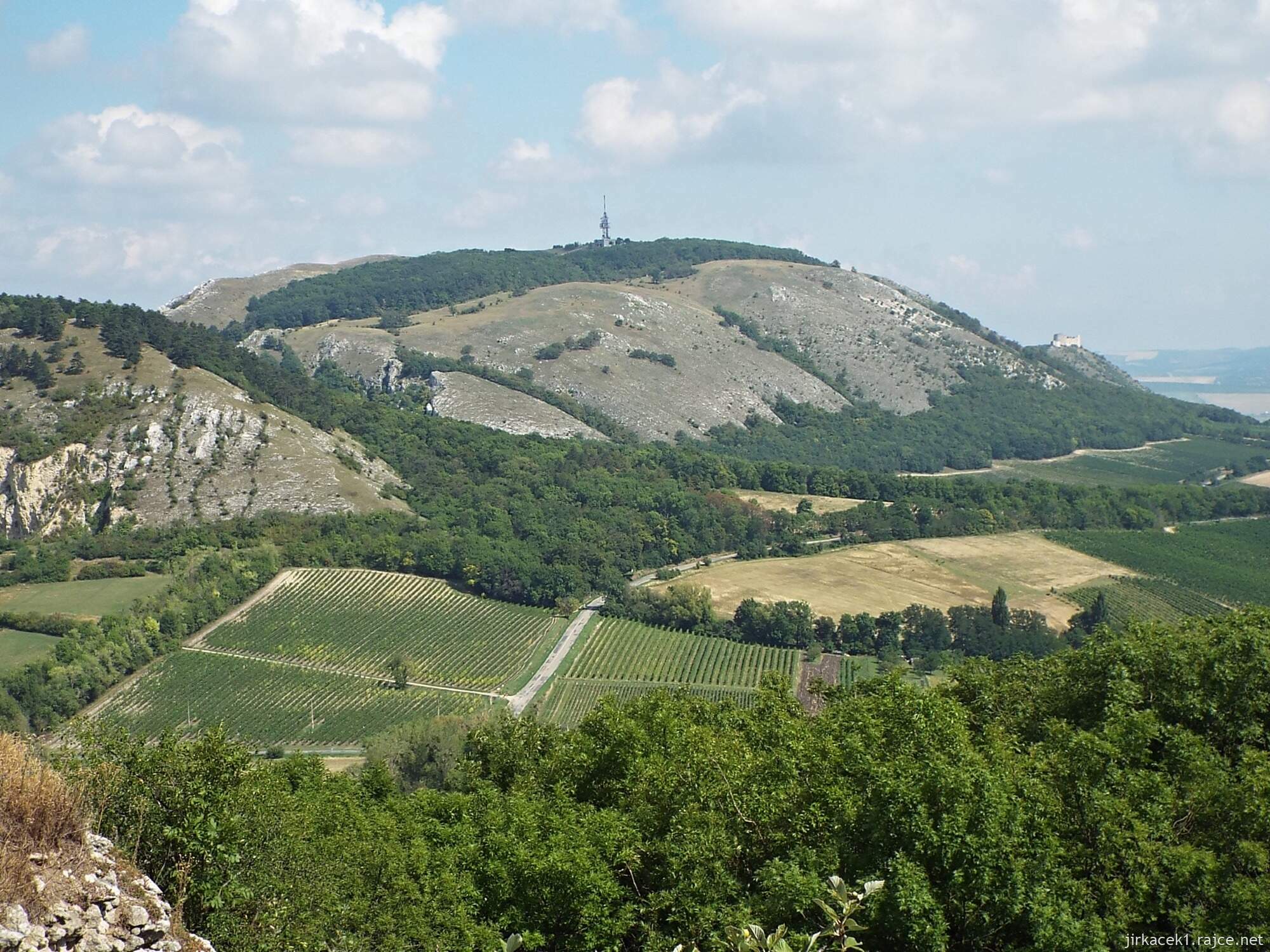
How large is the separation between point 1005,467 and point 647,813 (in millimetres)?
180313

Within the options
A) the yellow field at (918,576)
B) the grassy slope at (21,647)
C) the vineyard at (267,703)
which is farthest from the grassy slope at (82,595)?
the yellow field at (918,576)

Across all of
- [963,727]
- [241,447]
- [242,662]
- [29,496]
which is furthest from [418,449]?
[963,727]

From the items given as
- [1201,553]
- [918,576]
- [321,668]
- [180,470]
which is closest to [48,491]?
[180,470]

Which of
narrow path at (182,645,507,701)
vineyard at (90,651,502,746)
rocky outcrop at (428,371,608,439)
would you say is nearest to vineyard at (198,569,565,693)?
narrow path at (182,645,507,701)

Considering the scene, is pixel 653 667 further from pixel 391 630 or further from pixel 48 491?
pixel 48 491

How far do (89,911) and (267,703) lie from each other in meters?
68.5

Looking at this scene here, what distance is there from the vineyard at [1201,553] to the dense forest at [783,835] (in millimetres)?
79938

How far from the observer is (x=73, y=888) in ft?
41.9

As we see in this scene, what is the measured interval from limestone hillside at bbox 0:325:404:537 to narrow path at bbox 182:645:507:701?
30.3 m

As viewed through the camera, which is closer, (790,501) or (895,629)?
(895,629)

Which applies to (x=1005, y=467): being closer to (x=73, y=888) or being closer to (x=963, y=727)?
(x=963, y=727)

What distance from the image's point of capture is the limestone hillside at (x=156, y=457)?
11438cm

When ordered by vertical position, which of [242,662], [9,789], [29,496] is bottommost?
[242,662]

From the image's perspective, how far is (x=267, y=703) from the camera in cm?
7744
